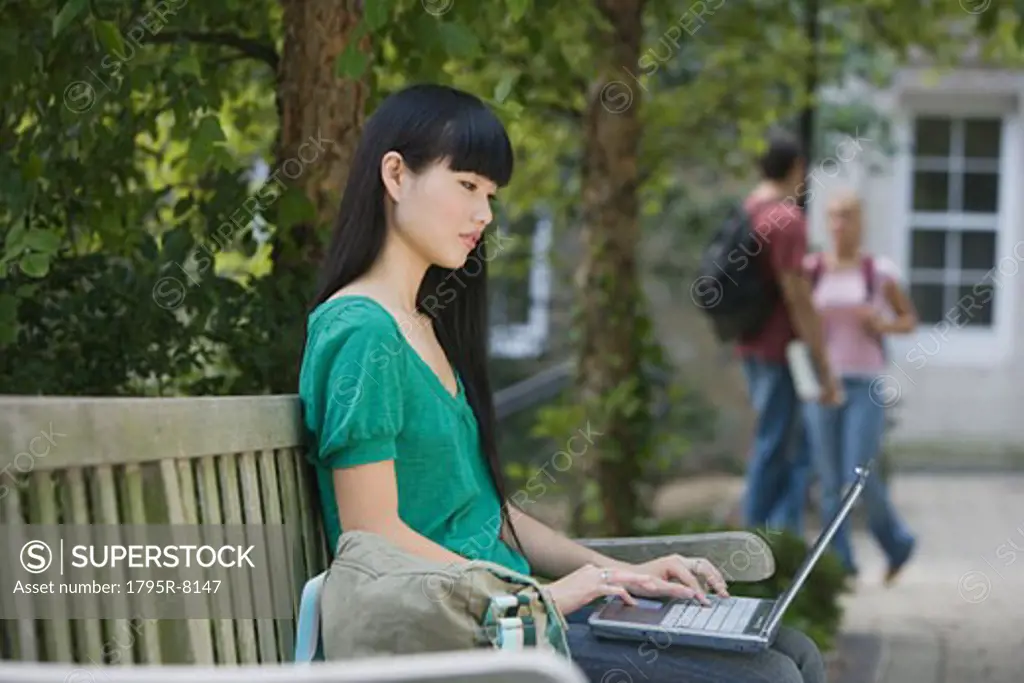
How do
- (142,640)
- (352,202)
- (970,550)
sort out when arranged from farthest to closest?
(970,550) < (352,202) < (142,640)

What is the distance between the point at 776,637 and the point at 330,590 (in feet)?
2.82

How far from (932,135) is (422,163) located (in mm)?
11062

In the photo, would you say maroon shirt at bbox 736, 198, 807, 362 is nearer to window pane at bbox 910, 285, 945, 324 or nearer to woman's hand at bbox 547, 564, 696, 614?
woman's hand at bbox 547, 564, 696, 614

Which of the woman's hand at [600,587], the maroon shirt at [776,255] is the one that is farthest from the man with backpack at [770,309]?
the woman's hand at [600,587]

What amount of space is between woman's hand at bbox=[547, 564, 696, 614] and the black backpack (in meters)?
4.42

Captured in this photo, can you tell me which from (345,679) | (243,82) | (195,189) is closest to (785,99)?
(243,82)

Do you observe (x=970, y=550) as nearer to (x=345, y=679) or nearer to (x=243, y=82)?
(x=243, y=82)

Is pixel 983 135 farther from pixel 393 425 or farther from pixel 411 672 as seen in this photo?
pixel 411 672

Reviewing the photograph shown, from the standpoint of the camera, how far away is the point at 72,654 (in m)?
2.10

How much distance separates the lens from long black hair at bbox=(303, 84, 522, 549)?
8.94ft

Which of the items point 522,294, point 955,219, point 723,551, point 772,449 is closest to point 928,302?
point 955,219

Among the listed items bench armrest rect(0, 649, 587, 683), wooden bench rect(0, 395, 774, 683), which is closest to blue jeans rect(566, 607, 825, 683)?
→ wooden bench rect(0, 395, 774, 683)

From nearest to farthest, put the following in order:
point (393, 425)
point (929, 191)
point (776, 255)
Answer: point (393, 425), point (776, 255), point (929, 191)

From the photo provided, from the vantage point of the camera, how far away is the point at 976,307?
13211mm
